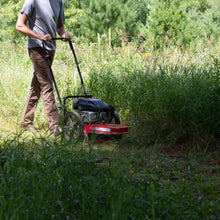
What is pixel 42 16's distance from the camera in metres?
4.44

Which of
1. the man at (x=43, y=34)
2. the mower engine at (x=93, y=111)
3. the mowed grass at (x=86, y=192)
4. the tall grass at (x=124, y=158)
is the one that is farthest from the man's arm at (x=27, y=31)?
the mowed grass at (x=86, y=192)

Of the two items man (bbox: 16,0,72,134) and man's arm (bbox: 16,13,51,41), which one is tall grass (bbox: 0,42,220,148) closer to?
man (bbox: 16,0,72,134)

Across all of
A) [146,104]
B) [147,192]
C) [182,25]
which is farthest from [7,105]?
[182,25]

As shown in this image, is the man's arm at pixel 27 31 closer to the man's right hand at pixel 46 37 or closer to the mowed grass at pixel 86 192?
the man's right hand at pixel 46 37

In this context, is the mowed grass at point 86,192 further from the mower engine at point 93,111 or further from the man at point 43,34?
the man at point 43,34

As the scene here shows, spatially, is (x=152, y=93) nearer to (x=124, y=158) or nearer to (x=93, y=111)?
(x=93, y=111)

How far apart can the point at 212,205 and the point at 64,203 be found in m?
0.90

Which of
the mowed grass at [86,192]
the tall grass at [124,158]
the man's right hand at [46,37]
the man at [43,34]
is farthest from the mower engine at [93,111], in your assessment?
the mowed grass at [86,192]

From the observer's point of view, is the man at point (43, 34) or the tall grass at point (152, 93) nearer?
the tall grass at point (152, 93)

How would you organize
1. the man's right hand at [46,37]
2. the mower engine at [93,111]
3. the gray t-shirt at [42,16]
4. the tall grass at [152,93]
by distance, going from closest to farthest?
the tall grass at [152,93], the mower engine at [93,111], the man's right hand at [46,37], the gray t-shirt at [42,16]

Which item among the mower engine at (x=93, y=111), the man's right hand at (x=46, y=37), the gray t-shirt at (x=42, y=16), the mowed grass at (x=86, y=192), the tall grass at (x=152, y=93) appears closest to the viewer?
the mowed grass at (x=86, y=192)

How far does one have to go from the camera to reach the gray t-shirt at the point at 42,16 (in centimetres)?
438

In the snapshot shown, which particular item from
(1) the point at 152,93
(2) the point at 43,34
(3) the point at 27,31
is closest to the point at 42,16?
(2) the point at 43,34

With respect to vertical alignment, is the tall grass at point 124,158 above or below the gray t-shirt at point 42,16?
below
